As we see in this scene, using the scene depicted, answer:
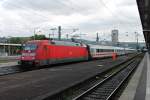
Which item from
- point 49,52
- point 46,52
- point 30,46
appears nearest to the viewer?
point 30,46

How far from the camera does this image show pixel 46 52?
2775 cm

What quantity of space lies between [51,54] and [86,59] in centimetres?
1588

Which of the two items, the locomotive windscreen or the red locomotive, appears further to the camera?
the locomotive windscreen

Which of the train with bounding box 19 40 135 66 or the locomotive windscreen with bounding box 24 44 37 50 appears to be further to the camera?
the locomotive windscreen with bounding box 24 44 37 50

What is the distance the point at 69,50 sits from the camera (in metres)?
34.9

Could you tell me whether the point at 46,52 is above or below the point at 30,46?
below

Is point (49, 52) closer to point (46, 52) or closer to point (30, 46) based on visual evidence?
point (46, 52)

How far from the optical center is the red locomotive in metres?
26.5

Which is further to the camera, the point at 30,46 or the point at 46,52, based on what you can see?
the point at 46,52

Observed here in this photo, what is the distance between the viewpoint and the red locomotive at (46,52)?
1041 inches

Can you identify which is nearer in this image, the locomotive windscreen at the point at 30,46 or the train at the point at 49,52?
the train at the point at 49,52

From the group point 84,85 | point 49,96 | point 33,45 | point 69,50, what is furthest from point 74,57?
point 49,96

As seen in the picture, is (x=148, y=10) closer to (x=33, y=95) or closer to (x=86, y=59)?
(x=86, y=59)

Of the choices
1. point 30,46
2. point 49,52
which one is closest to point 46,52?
point 49,52
